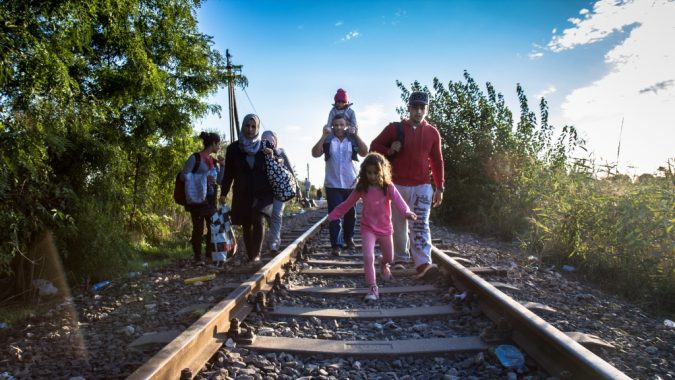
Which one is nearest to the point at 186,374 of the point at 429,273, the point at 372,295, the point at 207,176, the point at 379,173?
the point at 372,295

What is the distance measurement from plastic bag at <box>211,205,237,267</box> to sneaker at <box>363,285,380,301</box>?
99.0 inches

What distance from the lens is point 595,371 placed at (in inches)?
82.1

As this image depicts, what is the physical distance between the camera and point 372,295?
13.2 feet

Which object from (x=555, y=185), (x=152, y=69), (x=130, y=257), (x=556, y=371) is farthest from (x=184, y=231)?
(x=556, y=371)

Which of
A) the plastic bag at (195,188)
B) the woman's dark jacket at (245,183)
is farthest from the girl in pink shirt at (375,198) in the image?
the plastic bag at (195,188)

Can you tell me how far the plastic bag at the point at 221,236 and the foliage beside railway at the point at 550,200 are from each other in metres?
4.15

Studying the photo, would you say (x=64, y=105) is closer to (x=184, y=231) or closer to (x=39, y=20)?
(x=39, y=20)

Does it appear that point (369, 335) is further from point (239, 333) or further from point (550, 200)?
point (550, 200)

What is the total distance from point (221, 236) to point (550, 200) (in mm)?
5156

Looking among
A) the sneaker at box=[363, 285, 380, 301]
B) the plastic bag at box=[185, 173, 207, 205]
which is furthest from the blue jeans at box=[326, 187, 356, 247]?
the sneaker at box=[363, 285, 380, 301]

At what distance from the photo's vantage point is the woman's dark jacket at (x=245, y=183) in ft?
17.9

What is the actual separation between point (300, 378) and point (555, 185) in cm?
648

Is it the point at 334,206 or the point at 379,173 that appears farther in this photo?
the point at 334,206

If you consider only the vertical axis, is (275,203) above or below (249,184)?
below
